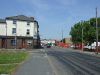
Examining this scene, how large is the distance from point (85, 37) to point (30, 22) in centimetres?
1959

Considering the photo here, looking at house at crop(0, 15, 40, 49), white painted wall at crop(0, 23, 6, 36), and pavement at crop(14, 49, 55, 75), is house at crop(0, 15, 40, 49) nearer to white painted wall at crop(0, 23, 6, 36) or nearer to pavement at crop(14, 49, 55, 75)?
white painted wall at crop(0, 23, 6, 36)

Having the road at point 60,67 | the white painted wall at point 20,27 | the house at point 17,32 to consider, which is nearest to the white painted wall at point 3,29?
the house at point 17,32

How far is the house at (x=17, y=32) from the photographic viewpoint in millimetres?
98688

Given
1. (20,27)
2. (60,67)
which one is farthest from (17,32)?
(60,67)

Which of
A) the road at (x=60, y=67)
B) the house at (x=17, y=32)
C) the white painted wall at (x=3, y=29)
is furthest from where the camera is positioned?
the white painted wall at (x=3, y=29)

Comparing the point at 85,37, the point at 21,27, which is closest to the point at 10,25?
the point at 21,27

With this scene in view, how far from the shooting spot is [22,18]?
10269cm

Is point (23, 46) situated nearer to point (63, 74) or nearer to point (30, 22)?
point (30, 22)

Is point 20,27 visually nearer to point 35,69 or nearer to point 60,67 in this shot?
point 60,67

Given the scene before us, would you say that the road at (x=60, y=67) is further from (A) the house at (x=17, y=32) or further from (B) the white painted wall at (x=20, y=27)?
(B) the white painted wall at (x=20, y=27)

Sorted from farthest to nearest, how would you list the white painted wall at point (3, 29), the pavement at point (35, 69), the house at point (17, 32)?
the white painted wall at point (3, 29) → the house at point (17, 32) → the pavement at point (35, 69)

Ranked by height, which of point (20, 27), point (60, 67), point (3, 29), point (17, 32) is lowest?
point (60, 67)

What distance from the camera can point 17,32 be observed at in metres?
100

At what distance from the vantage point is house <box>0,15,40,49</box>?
9869 cm
